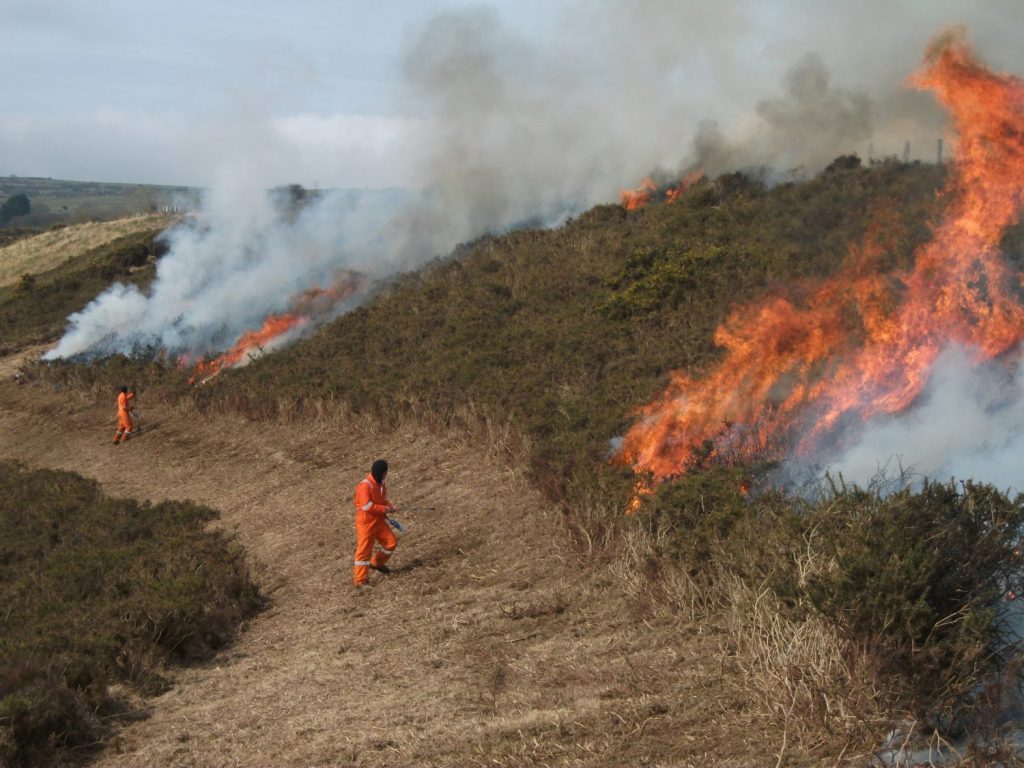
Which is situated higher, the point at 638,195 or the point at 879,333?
the point at 638,195

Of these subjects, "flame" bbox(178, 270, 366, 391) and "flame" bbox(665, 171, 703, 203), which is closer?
"flame" bbox(178, 270, 366, 391)

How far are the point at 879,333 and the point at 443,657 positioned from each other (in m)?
6.64

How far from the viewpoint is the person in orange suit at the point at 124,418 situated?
1938 centimetres

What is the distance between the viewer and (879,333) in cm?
1105

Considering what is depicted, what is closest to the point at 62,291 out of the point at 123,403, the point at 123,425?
the point at 123,425

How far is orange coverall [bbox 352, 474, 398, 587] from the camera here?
990 cm

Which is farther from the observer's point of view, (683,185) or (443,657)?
(683,185)

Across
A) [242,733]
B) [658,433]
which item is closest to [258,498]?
[658,433]

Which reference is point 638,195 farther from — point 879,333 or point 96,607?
point 96,607

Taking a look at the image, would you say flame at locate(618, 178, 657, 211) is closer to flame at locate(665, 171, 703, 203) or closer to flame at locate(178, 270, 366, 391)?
flame at locate(665, 171, 703, 203)

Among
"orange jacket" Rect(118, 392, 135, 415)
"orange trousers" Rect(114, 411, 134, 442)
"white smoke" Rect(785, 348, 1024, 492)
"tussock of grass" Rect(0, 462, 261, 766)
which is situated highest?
"white smoke" Rect(785, 348, 1024, 492)

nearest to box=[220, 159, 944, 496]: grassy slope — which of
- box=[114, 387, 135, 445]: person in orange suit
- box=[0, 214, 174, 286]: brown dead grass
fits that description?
box=[114, 387, 135, 445]: person in orange suit

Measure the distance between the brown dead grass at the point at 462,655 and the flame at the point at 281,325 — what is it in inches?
382

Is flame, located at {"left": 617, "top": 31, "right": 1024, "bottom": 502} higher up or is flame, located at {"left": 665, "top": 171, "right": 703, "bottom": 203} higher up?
flame, located at {"left": 665, "top": 171, "right": 703, "bottom": 203}
